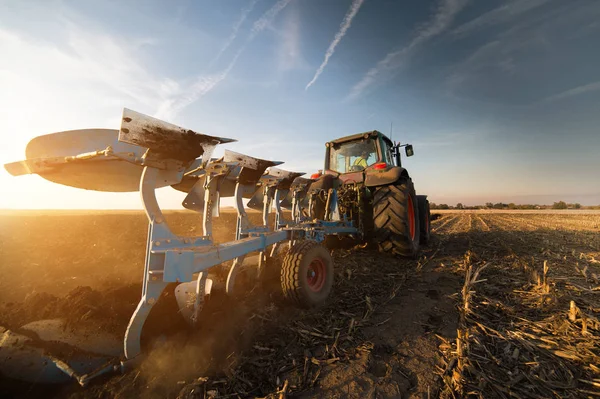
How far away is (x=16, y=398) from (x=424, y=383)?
7.66 ft

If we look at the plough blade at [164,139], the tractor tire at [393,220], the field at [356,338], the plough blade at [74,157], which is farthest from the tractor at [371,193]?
the plough blade at [74,157]

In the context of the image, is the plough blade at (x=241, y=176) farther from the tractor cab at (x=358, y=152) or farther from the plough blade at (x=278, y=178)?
the tractor cab at (x=358, y=152)

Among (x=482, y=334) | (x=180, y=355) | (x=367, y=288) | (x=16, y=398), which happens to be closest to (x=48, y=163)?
(x=16, y=398)

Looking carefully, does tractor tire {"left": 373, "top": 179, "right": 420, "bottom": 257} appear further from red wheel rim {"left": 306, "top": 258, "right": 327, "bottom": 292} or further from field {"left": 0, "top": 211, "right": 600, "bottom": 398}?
red wheel rim {"left": 306, "top": 258, "right": 327, "bottom": 292}

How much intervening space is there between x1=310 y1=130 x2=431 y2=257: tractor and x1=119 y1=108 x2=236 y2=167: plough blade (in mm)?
2589

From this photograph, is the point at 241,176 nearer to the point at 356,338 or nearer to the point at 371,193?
the point at 356,338

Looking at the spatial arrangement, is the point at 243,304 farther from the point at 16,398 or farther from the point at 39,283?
the point at 39,283

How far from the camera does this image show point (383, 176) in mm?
4289

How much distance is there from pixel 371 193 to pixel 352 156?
4.10 ft

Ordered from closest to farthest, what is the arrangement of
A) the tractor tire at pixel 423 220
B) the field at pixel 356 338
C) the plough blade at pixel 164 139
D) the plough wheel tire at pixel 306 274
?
the field at pixel 356 338 < the plough blade at pixel 164 139 < the plough wheel tire at pixel 306 274 < the tractor tire at pixel 423 220

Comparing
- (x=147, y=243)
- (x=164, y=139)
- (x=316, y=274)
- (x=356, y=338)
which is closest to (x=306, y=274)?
(x=316, y=274)

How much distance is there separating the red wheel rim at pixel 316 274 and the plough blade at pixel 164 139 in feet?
5.03

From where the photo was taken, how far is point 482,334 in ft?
6.70

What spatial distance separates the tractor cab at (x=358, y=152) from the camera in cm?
517
